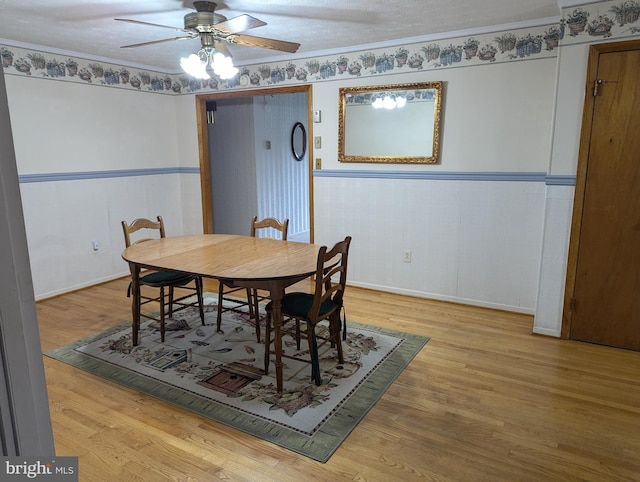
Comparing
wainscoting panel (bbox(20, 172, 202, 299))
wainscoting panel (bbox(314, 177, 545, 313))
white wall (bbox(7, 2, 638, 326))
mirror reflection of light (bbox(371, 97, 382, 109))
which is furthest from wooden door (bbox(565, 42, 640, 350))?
wainscoting panel (bbox(20, 172, 202, 299))

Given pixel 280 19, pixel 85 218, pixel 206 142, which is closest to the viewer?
pixel 280 19

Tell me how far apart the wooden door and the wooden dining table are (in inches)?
73.7

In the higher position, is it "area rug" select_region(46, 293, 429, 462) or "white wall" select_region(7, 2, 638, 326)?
"white wall" select_region(7, 2, 638, 326)

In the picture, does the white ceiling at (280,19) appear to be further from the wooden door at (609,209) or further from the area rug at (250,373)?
the area rug at (250,373)

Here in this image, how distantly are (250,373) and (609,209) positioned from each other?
→ 2.58m

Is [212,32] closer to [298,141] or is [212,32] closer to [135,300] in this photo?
[135,300]

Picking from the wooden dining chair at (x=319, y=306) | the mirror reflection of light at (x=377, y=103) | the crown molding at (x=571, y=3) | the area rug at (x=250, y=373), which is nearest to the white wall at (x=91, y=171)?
the area rug at (x=250, y=373)

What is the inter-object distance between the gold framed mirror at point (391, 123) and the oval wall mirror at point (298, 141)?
7.49 feet

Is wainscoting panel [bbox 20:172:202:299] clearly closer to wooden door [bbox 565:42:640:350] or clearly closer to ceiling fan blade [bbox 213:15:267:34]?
ceiling fan blade [bbox 213:15:267:34]

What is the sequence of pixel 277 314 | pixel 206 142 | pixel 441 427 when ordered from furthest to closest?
pixel 206 142 < pixel 277 314 < pixel 441 427

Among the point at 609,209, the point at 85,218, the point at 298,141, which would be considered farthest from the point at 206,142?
the point at 609,209

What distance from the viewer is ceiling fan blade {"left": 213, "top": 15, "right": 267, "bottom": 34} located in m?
2.39

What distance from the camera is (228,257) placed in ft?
9.32

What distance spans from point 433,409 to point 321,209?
A: 2.53m
